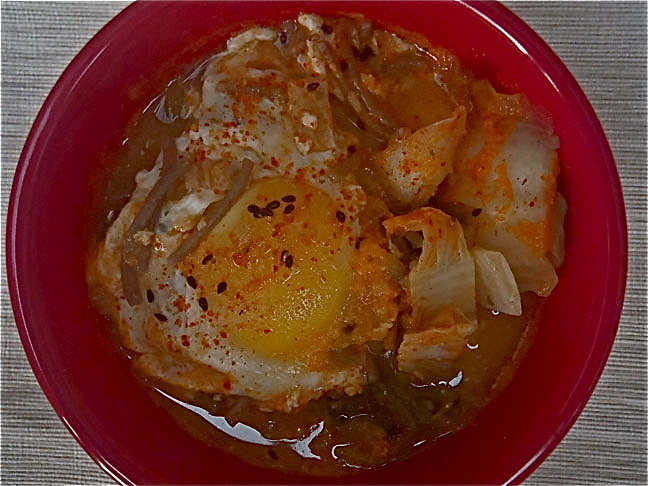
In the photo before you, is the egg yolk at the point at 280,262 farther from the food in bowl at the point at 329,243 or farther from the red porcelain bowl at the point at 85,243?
the red porcelain bowl at the point at 85,243

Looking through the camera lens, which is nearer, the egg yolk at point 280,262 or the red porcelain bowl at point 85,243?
the red porcelain bowl at point 85,243

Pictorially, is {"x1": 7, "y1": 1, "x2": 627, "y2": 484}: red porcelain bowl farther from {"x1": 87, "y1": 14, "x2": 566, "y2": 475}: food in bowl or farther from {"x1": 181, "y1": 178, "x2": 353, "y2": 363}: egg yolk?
{"x1": 181, "y1": 178, "x2": 353, "y2": 363}: egg yolk

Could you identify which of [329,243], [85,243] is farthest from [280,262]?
[85,243]

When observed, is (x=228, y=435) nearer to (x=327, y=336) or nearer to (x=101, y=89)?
(x=327, y=336)

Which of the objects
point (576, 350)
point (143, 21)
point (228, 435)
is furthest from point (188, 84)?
point (576, 350)

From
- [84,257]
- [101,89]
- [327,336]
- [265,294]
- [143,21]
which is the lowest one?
[327,336]

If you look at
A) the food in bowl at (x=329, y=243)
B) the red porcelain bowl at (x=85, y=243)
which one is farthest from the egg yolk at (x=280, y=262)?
the red porcelain bowl at (x=85, y=243)

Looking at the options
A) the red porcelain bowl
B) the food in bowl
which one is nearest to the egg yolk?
the food in bowl
